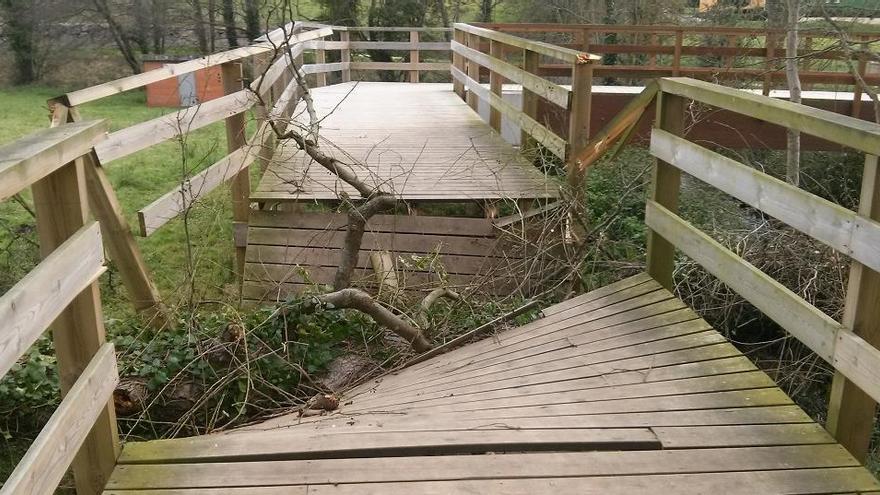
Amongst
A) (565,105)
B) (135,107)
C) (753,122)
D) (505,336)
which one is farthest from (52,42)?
(505,336)

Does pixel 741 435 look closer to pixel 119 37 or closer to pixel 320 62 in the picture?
pixel 320 62

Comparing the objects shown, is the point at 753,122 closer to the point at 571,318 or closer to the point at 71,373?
the point at 571,318

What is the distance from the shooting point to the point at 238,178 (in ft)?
21.2

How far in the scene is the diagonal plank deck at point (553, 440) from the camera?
2670mm

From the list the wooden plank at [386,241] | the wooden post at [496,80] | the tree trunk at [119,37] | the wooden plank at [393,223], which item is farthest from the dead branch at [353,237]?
the tree trunk at [119,37]

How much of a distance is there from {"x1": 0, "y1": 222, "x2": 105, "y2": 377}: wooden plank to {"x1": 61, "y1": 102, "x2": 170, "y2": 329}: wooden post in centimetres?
170

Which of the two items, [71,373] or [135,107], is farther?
[135,107]

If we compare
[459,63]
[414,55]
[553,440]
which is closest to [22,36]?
[414,55]

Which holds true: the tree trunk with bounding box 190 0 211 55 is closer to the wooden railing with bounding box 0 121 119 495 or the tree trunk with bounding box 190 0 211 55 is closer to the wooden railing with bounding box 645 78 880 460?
the wooden railing with bounding box 645 78 880 460

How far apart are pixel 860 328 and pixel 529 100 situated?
5014 mm

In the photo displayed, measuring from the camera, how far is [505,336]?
4.30 metres

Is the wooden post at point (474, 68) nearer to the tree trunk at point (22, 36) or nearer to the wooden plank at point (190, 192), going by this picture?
the wooden plank at point (190, 192)

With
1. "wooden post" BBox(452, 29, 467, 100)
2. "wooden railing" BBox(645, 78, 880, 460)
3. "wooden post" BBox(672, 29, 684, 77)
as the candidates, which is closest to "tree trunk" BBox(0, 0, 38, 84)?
"wooden post" BBox(452, 29, 467, 100)

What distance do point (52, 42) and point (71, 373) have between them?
23.4m
